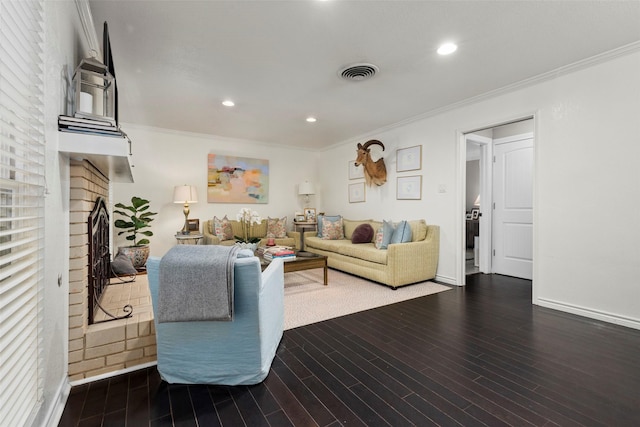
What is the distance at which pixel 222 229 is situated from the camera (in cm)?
491

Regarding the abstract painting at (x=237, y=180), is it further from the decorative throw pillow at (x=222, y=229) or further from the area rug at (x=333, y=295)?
the area rug at (x=333, y=295)

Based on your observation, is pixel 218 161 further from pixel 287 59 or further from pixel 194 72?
pixel 287 59

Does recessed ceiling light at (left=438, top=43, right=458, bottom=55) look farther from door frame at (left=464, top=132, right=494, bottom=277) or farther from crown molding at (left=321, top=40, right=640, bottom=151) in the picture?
door frame at (left=464, top=132, right=494, bottom=277)

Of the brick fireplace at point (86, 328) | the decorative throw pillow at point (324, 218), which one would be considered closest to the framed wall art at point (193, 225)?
the decorative throw pillow at point (324, 218)

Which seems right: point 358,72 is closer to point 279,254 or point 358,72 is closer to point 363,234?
point 279,254

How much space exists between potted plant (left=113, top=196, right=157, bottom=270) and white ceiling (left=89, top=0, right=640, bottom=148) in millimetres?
1411

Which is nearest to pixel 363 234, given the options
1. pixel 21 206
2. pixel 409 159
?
pixel 409 159

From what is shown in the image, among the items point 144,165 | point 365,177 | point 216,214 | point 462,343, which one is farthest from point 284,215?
point 462,343

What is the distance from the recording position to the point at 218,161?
216 inches

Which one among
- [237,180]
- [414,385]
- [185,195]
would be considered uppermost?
[237,180]

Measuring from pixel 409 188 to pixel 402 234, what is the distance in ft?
2.79

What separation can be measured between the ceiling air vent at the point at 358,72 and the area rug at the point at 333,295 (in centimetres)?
233

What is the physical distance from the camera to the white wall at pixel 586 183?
2.53 metres

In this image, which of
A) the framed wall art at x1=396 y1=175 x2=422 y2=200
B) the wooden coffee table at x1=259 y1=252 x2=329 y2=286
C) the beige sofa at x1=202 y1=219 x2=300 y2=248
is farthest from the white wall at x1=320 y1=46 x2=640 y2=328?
the beige sofa at x1=202 y1=219 x2=300 y2=248
